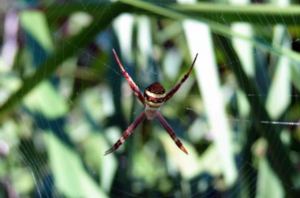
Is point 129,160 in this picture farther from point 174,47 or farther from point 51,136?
point 174,47

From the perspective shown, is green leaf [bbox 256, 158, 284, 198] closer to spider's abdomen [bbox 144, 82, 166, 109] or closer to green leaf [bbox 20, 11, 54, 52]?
spider's abdomen [bbox 144, 82, 166, 109]

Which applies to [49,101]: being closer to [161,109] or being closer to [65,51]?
[65,51]

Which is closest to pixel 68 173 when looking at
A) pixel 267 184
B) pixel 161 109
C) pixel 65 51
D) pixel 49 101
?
pixel 49 101

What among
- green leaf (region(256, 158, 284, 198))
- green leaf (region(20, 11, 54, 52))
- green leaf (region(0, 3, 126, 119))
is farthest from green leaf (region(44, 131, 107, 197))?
green leaf (region(256, 158, 284, 198))

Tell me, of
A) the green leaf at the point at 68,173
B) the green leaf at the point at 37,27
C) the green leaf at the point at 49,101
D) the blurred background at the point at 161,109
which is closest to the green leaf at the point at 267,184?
the blurred background at the point at 161,109

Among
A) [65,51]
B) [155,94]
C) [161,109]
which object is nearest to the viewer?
[155,94]

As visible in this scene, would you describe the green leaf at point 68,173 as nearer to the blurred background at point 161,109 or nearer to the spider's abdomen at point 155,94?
the blurred background at point 161,109
